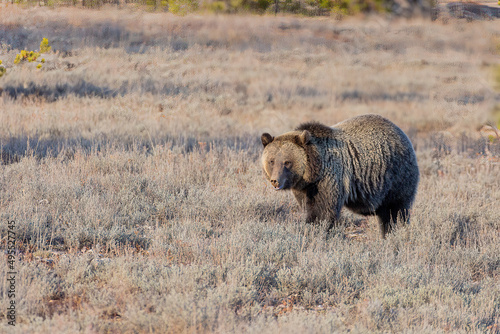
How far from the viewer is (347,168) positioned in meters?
5.76

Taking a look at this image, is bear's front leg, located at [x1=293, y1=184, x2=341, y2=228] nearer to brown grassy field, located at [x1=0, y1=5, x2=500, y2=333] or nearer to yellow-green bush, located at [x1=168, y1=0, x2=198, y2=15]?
brown grassy field, located at [x1=0, y1=5, x2=500, y2=333]

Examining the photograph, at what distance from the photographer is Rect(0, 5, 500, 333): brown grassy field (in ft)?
11.8

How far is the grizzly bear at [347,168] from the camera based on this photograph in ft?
18.1

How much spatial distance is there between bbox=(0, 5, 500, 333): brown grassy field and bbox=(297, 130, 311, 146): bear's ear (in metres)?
0.97

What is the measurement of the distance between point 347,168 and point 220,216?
1.75 m

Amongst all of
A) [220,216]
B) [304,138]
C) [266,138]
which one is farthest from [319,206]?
[220,216]

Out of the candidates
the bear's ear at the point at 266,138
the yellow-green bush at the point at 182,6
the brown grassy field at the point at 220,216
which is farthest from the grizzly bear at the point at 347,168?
the yellow-green bush at the point at 182,6

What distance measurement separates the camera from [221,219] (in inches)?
244

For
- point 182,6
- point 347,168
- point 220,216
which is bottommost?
point 220,216

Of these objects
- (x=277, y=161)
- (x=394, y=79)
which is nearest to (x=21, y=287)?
(x=277, y=161)

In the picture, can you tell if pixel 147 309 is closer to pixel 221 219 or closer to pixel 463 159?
pixel 221 219

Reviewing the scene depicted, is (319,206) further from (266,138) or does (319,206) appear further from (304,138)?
(266,138)

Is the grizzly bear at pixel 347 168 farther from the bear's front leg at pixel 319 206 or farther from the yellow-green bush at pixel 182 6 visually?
the yellow-green bush at pixel 182 6

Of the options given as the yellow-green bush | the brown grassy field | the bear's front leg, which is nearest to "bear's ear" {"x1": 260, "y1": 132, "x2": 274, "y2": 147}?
the bear's front leg
